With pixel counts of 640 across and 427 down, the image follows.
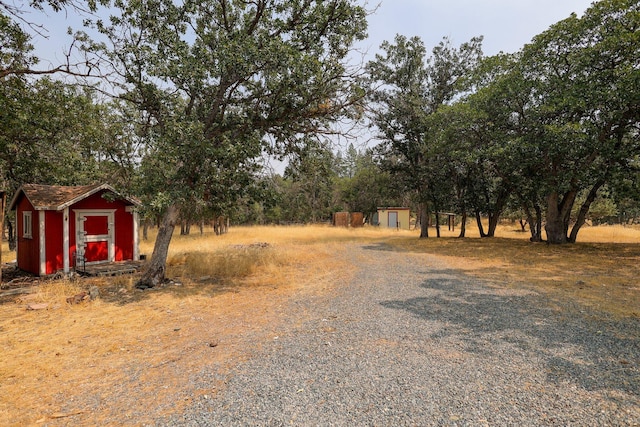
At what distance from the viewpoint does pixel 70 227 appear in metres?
11.3

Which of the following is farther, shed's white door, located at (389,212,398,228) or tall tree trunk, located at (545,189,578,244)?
shed's white door, located at (389,212,398,228)

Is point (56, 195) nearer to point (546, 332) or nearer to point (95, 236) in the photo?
point (95, 236)

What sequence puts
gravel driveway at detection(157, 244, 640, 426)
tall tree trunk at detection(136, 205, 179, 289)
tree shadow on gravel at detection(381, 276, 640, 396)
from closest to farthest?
gravel driveway at detection(157, 244, 640, 426)
tree shadow on gravel at detection(381, 276, 640, 396)
tall tree trunk at detection(136, 205, 179, 289)

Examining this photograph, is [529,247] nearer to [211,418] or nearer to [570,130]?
[570,130]

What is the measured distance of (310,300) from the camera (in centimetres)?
741

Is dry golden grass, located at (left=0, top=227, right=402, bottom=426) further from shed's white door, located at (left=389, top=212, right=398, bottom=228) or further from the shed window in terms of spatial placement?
shed's white door, located at (left=389, top=212, right=398, bottom=228)


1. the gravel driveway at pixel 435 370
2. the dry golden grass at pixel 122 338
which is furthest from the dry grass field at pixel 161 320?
the gravel driveway at pixel 435 370

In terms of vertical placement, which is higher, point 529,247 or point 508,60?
point 508,60

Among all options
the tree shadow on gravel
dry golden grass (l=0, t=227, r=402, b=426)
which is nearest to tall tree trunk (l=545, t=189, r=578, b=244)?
the tree shadow on gravel

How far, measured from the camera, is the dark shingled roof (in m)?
10.3

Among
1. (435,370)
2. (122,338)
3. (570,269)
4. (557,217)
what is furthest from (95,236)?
(557,217)

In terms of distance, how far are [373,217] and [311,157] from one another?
34581 mm

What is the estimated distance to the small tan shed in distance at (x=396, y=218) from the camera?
123 feet

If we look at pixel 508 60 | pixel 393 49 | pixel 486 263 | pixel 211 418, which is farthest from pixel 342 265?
pixel 393 49
